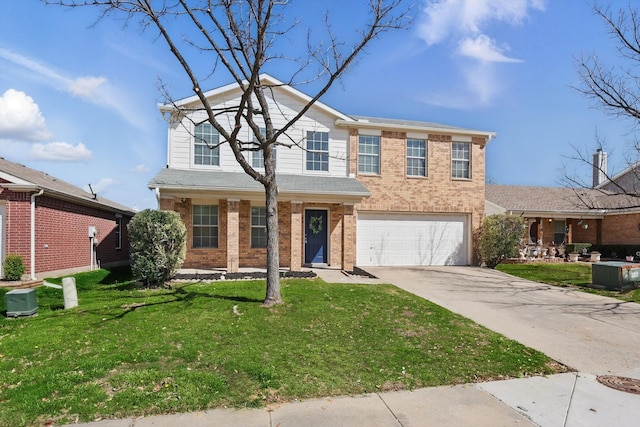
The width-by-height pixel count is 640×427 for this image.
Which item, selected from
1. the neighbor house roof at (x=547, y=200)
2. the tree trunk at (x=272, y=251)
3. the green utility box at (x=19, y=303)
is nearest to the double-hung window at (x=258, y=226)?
the tree trunk at (x=272, y=251)

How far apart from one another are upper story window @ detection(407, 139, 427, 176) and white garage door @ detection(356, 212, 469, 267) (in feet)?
6.38

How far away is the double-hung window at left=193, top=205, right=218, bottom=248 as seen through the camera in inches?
566

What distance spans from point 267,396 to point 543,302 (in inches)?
343

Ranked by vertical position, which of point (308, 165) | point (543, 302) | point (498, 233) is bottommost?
point (543, 302)

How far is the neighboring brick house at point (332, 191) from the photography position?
44.8ft

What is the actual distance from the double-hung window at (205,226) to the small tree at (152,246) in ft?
12.0

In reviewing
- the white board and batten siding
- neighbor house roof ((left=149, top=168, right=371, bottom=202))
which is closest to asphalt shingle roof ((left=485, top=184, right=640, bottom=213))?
the white board and batten siding

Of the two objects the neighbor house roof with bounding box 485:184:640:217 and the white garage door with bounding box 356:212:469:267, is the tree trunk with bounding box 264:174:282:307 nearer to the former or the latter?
the white garage door with bounding box 356:212:469:267

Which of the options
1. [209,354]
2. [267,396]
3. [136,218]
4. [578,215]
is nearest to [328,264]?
[136,218]

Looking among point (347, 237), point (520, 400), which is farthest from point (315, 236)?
point (520, 400)

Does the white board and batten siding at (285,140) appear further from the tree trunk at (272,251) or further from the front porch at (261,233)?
the tree trunk at (272,251)

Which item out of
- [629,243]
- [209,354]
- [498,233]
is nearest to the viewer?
[209,354]

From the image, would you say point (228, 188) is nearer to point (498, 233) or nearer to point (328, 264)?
point (328, 264)

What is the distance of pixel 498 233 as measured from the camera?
635 inches
